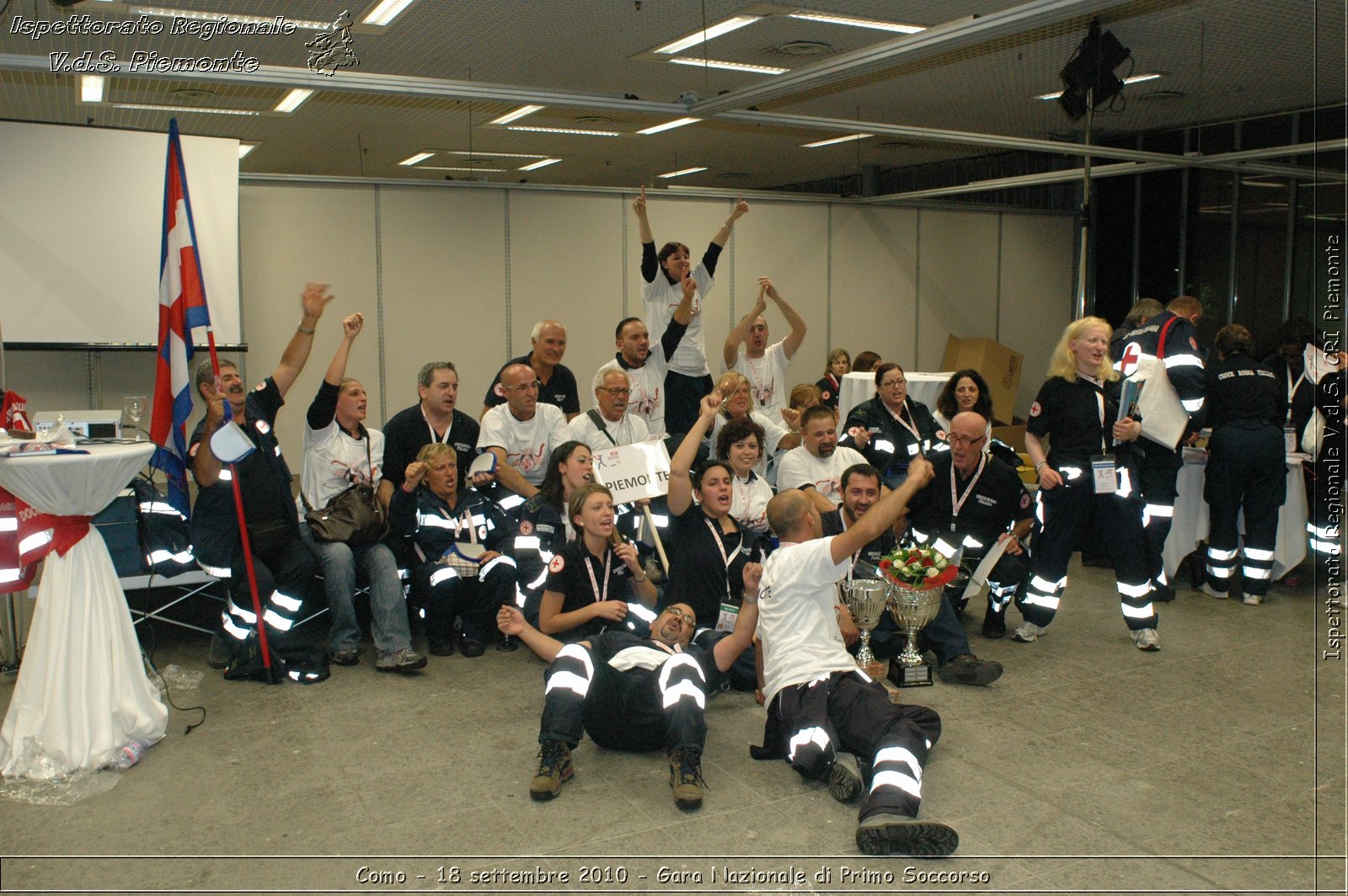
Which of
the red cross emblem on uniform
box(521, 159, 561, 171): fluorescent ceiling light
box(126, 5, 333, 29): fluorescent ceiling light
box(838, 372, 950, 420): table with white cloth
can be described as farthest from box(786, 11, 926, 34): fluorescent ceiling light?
box(521, 159, 561, 171): fluorescent ceiling light

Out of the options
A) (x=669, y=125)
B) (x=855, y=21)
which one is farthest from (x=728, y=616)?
(x=669, y=125)

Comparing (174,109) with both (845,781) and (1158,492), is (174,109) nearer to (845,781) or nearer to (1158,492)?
(1158,492)

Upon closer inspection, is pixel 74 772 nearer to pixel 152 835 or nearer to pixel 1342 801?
pixel 152 835

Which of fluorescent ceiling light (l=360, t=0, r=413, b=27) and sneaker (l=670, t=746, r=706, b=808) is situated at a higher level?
fluorescent ceiling light (l=360, t=0, r=413, b=27)

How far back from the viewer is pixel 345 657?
512cm

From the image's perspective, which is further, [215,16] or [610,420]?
[215,16]

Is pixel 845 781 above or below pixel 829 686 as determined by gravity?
below

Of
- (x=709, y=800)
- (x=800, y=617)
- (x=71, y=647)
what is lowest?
(x=709, y=800)

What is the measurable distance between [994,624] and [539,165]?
36.4ft

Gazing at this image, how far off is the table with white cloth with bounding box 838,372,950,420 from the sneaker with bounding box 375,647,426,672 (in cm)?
426

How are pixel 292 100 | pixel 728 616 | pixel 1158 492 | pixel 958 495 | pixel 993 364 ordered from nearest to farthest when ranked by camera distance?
pixel 728 616, pixel 958 495, pixel 1158 492, pixel 292 100, pixel 993 364

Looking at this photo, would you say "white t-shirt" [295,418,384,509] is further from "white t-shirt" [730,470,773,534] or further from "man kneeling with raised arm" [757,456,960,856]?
"man kneeling with raised arm" [757,456,960,856]

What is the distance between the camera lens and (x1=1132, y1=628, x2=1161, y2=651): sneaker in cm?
529

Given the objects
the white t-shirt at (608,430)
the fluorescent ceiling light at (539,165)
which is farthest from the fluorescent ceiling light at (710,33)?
the fluorescent ceiling light at (539,165)
